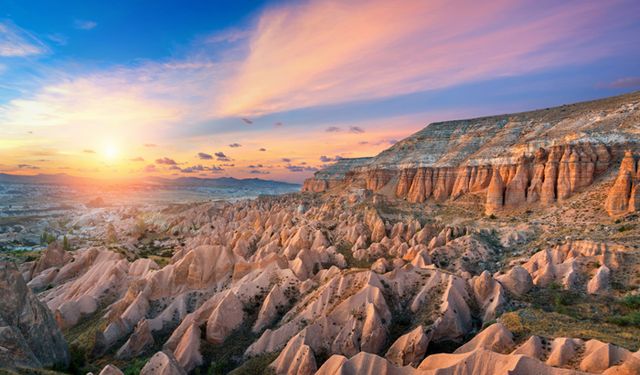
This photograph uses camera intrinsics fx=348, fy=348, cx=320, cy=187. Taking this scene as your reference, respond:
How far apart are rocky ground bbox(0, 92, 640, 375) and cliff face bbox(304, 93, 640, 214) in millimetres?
1350

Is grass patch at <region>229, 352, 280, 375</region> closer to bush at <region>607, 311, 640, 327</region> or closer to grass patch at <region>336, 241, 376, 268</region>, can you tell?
bush at <region>607, 311, 640, 327</region>

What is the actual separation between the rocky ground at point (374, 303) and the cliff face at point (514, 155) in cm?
135

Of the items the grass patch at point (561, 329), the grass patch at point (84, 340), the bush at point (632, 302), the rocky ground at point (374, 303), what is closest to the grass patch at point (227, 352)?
the rocky ground at point (374, 303)

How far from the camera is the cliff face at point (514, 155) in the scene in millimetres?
57062

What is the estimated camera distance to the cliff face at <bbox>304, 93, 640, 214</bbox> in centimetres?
5706

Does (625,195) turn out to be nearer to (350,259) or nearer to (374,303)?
(350,259)

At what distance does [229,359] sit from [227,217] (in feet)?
263

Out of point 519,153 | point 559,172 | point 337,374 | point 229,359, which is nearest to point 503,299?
point 337,374

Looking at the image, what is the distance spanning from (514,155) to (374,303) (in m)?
58.9

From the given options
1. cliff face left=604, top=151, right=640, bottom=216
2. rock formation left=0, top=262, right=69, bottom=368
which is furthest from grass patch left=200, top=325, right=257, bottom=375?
cliff face left=604, top=151, right=640, bottom=216

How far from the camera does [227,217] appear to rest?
103750 millimetres

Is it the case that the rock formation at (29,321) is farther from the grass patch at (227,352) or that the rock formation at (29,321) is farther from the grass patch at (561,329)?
the grass patch at (561,329)

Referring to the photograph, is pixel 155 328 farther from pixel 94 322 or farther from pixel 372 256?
pixel 372 256

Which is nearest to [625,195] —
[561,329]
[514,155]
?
[514,155]
